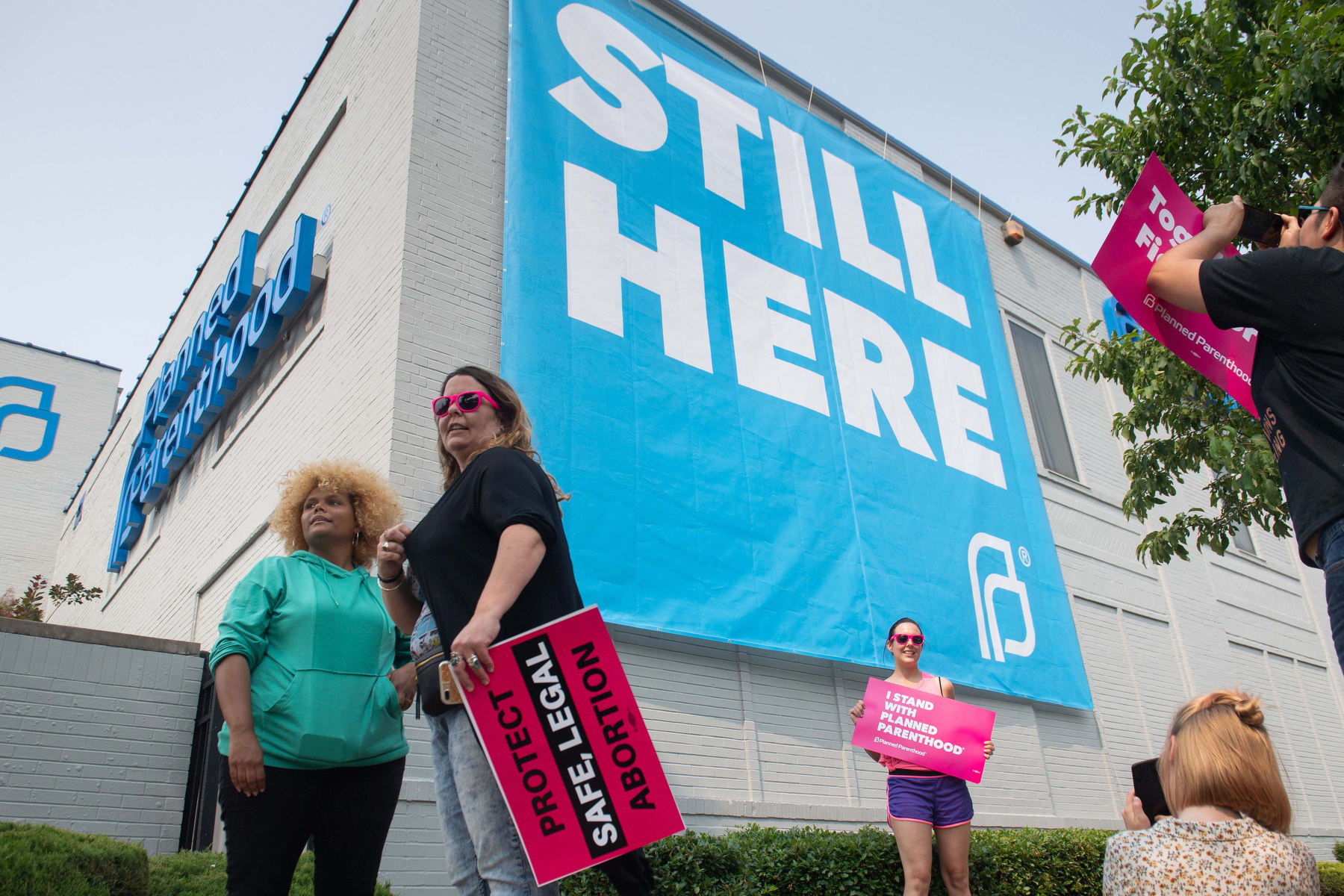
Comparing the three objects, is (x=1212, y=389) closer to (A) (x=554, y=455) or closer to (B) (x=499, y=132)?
(A) (x=554, y=455)

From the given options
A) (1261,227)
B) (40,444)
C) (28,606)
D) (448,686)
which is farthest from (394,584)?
(40,444)

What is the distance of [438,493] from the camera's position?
6.57 m

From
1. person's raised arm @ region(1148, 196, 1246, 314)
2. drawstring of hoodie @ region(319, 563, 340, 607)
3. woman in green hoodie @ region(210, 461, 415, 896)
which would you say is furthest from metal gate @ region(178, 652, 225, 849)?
person's raised arm @ region(1148, 196, 1246, 314)

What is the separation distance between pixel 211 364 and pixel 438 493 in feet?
18.1

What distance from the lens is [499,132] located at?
8.23 m

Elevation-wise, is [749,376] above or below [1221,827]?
above

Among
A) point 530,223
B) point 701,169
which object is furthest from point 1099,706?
point 530,223

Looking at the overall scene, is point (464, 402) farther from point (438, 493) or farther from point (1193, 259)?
point (438, 493)

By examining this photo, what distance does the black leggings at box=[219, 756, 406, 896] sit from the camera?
2445 mm

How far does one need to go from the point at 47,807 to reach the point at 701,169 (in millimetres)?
7366

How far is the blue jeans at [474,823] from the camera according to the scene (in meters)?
2.13

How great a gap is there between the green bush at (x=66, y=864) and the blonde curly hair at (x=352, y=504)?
4.37 feet

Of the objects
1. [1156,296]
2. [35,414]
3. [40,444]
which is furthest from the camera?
[35,414]

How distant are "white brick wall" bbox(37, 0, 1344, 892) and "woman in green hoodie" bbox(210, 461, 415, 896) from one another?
3064 mm
